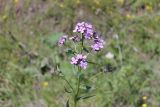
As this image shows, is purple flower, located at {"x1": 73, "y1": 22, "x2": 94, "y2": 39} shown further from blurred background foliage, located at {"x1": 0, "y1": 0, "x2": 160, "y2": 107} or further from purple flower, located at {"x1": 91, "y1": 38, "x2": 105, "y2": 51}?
blurred background foliage, located at {"x1": 0, "y1": 0, "x2": 160, "y2": 107}

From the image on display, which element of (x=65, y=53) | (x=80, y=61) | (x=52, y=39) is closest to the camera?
(x=80, y=61)

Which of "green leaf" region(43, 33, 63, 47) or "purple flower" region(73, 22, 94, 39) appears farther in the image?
"green leaf" region(43, 33, 63, 47)

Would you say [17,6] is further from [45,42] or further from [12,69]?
[12,69]

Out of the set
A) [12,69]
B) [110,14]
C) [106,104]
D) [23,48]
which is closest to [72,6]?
[110,14]

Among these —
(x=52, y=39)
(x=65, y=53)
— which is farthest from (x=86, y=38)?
(x=52, y=39)

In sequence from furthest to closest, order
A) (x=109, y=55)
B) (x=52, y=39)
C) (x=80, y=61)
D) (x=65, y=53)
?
(x=52, y=39) → (x=109, y=55) → (x=65, y=53) → (x=80, y=61)

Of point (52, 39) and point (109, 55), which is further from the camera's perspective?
point (52, 39)

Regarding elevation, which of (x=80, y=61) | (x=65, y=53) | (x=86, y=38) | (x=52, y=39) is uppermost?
(x=52, y=39)

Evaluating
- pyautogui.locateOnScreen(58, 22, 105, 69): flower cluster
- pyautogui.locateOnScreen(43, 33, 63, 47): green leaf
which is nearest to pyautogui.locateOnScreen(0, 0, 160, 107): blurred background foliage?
pyautogui.locateOnScreen(43, 33, 63, 47): green leaf

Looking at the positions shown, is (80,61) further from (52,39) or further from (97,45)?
(52,39)

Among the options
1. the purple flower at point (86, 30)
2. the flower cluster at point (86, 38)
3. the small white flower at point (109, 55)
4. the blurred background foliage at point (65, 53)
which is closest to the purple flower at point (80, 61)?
the flower cluster at point (86, 38)
